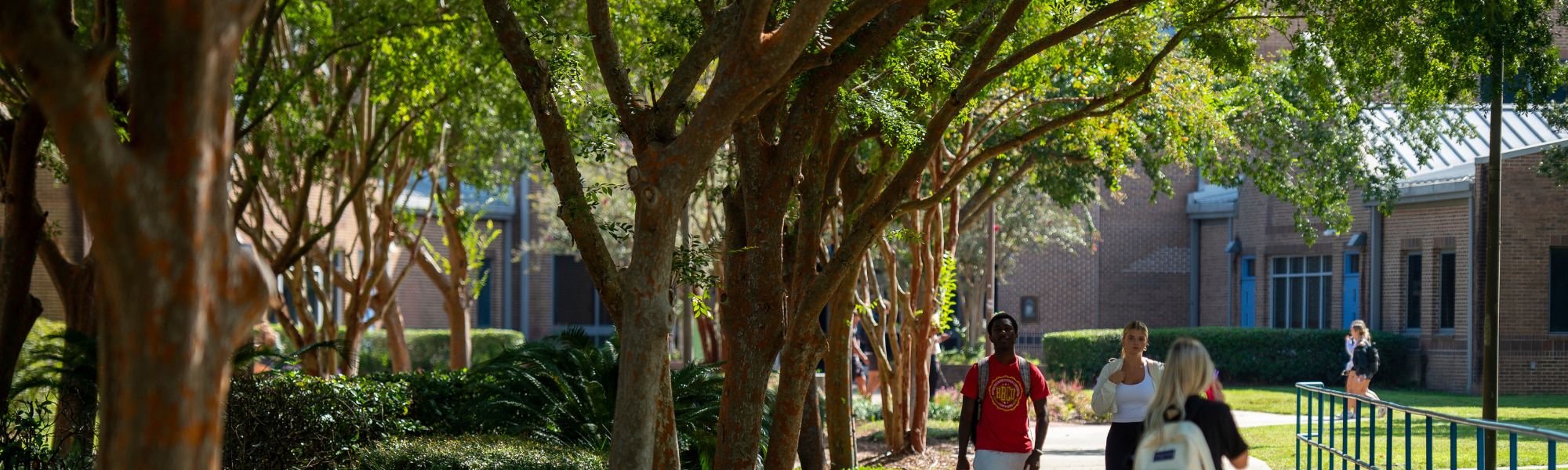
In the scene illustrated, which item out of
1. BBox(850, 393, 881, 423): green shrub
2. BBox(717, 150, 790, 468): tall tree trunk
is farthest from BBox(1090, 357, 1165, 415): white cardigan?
BBox(850, 393, 881, 423): green shrub

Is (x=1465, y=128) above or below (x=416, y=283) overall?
above

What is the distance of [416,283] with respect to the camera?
39938mm

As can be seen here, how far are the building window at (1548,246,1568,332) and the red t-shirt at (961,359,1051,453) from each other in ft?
65.0

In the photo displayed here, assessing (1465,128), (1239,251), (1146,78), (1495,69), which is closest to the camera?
(1495,69)

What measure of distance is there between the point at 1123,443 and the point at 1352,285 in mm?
23342

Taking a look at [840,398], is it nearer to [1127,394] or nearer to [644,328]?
[1127,394]

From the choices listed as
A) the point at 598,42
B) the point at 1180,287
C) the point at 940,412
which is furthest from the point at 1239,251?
the point at 598,42

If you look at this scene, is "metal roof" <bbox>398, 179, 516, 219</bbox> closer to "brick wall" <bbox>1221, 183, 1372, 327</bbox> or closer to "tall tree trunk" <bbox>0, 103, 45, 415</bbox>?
"brick wall" <bbox>1221, 183, 1372, 327</bbox>

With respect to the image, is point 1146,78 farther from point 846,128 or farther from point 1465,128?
point 1465,128

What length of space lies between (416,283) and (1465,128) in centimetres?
2781

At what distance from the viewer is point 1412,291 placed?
26453mm

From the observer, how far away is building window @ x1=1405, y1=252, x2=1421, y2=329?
86.6ft

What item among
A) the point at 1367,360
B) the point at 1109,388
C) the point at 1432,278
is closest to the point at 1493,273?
the point at 1109,388

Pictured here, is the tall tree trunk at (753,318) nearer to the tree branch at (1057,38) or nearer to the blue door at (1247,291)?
the tree branch at (1057,38)
